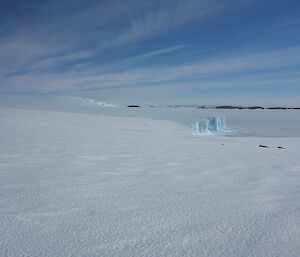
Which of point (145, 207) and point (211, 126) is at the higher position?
point (145, 207)

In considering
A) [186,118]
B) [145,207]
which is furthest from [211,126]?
[145,207]

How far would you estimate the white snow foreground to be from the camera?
152 cm

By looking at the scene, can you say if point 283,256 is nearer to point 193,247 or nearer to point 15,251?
point 193,247

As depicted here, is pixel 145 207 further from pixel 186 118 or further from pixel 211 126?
pixel 186 118

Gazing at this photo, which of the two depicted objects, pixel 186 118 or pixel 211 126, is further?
pixel 186 118

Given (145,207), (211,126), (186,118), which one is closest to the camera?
(145,207)

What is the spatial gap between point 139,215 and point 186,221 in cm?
27

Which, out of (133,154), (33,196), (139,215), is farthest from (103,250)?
(133,154)

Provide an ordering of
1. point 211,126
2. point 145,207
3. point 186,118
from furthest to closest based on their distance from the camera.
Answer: point 186,118, point 211,126, point 145,207

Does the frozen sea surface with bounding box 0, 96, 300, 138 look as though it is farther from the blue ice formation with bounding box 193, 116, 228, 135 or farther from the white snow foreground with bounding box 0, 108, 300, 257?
the white snow foreground with bounding box 0, 108, 300, 257

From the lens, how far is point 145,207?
82.7 inches

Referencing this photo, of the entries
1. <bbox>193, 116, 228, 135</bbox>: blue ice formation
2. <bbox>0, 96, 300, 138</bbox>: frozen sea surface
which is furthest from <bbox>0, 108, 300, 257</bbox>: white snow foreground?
<bbox>193, 116, 228, 135</bbox>: blue ice formation

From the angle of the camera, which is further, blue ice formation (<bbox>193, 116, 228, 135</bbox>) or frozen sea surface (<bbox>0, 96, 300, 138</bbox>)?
blue ice formation (<bbox>193, 116, 228, 135</bbox>)

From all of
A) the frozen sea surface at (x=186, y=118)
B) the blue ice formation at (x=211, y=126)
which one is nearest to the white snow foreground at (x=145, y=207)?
the frozen sea surface at (x=186, y=118)
